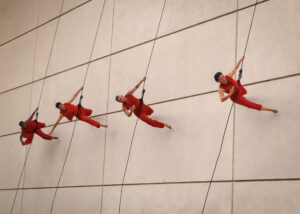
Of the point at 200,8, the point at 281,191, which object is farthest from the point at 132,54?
the point at 281,191

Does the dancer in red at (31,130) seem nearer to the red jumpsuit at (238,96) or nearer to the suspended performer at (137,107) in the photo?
the suspended performer at (137,107)

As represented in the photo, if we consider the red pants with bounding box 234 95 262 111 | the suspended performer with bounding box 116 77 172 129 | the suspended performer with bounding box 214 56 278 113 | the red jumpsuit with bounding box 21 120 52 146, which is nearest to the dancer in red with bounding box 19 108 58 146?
the red jumpsuit with bounding box 21 120 52 146

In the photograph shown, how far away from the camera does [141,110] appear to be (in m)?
8.81

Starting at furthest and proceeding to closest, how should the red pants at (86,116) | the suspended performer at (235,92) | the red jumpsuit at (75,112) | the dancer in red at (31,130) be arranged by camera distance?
the dancer in red at (31,130) → the red jumpsuit at (75,112) → the red pants at (86,116) → the suspended performer at (235,92)

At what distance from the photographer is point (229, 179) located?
25.1 feet

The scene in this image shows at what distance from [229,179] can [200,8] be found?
3437 mm

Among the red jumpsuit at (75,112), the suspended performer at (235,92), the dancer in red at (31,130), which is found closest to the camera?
the suspended performer at (235,92)

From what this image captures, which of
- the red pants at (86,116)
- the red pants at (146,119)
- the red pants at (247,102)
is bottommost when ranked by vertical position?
the red pants at (247,102)

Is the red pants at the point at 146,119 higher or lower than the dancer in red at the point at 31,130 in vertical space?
lower

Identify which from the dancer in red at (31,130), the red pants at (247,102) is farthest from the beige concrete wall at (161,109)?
the dancer in red at (31,130)

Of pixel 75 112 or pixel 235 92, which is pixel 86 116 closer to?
pixel 75 112

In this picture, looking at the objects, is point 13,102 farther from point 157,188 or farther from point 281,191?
point 281,191

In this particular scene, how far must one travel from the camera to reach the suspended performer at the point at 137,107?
28.5 feet

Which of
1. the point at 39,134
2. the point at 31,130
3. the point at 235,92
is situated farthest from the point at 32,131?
the point at 235,92
